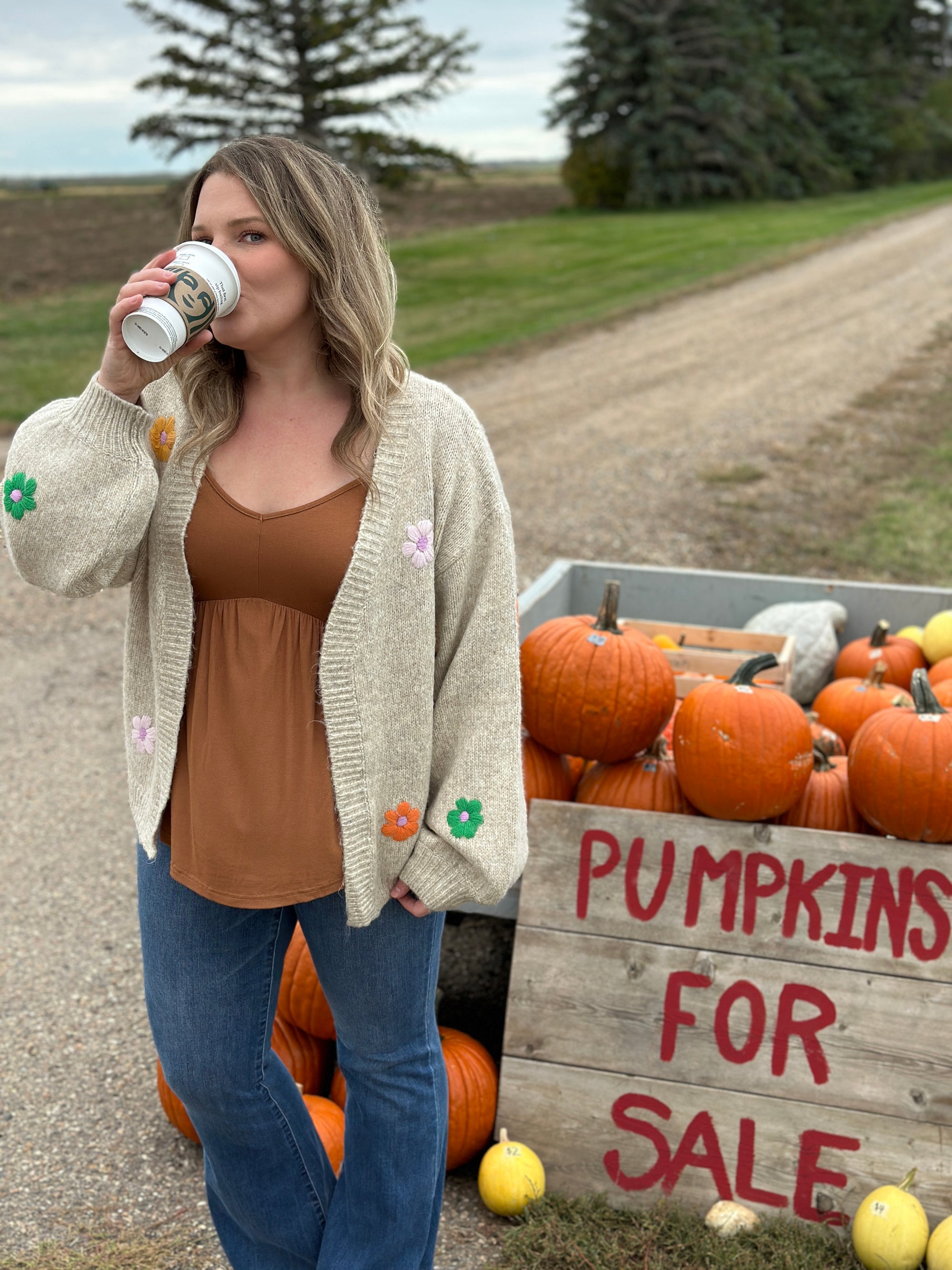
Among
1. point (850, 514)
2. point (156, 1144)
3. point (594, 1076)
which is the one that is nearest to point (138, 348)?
point (594, 1076)

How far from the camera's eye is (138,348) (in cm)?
170

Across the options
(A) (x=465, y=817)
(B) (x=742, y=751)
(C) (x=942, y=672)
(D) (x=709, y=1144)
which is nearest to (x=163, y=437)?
(A) (x=465, y=817)

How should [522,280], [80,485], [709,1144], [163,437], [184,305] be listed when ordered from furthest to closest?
[522,280]
[709,1144]
[163,437]
[80,485]
[184,305]

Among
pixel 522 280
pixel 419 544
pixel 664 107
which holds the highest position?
pixel 664 107

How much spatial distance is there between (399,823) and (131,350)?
867 millimetres

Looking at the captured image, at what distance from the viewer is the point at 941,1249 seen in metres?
2.43

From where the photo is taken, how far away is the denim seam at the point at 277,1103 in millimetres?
2025

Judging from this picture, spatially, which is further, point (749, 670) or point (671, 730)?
point (671, 730)

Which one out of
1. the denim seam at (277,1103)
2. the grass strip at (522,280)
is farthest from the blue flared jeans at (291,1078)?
the grass strip at (522,280)

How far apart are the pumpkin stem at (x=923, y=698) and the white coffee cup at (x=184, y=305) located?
179 cm

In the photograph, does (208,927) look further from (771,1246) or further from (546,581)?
(546,581)

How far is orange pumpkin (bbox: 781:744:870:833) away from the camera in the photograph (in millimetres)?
2859

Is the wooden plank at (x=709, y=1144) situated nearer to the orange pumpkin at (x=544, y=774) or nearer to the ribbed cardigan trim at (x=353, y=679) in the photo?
the orange pumpkin at (x=544, y=774)

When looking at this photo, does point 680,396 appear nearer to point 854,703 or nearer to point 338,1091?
point 854,703
